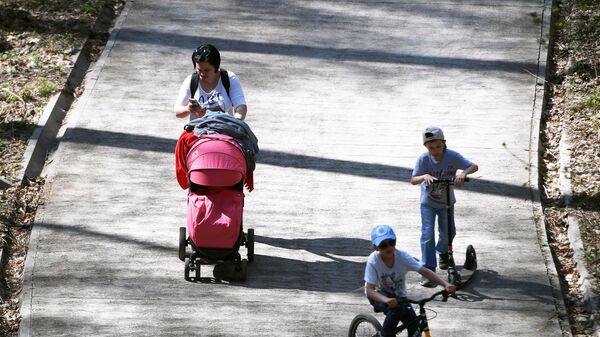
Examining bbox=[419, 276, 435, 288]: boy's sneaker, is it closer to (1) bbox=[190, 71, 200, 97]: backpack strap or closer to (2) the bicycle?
(2) the bicycle

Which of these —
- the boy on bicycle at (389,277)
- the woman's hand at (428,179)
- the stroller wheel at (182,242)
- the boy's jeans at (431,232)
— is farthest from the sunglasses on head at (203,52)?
the boy on bicycle at (389,277)

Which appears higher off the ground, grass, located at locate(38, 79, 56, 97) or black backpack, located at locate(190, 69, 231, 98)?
black backpack, located at locate(190, 69, 231, 98)

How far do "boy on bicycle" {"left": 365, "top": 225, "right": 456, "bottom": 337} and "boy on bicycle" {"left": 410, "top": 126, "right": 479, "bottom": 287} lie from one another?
4.91ft

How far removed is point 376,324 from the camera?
8.31 m

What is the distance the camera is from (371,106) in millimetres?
14055

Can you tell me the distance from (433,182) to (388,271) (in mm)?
1645

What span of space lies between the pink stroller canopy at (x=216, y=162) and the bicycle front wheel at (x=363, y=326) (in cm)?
201

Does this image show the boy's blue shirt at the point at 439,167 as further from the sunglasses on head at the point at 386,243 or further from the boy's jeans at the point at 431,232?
the sunglasses on head at the point at 386,243

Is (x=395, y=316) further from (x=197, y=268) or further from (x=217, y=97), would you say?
(x=217, y=97)

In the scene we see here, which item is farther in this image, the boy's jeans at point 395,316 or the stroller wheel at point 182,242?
the stroller wheel at point 182,242

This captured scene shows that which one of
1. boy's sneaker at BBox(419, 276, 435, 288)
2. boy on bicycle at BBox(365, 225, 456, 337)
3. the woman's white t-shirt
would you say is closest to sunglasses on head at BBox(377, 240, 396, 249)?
boy on bicycle at BBox(365, 225, 456, 337)

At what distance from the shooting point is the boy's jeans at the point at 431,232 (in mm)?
10016

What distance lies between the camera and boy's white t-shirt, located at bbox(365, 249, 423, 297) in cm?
832

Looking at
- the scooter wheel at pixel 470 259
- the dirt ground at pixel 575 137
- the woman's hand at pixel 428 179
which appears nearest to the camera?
the woman's hand at pixel 428 179
